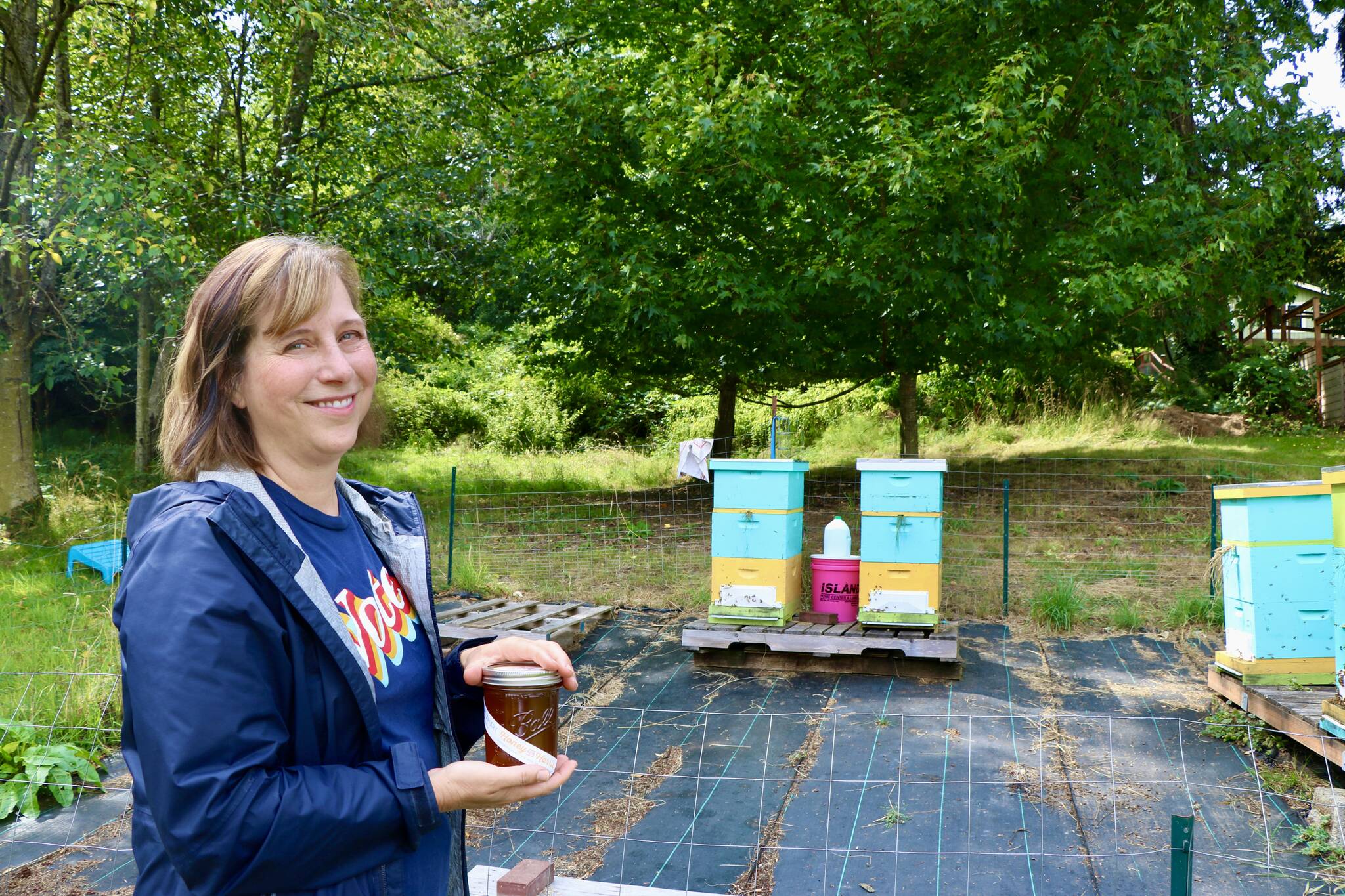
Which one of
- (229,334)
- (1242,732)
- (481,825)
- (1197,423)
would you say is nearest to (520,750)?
(229,334)

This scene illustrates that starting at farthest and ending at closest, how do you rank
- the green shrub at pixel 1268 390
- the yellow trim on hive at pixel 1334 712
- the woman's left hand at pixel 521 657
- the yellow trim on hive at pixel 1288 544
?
the green shrub at pixel 1268 390, the yellow trim on hive at pixel 1288 544, the yellow trim on hive at pixel 1334 712, the woman's left hand at pixel 521 657

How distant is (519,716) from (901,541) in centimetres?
482

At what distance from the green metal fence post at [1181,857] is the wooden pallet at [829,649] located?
342cm

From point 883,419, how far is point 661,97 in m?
8.74

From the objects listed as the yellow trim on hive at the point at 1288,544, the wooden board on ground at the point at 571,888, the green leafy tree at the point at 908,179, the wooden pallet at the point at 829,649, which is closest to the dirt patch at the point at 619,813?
the wooden board on ground at the point at 571,888

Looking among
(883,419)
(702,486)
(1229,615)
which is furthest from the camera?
(883,419)

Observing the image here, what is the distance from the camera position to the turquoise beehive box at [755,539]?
595cm

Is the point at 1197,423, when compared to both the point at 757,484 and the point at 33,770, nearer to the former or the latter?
the point at 757,484

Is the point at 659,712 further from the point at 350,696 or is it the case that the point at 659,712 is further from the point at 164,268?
the point at 164,268

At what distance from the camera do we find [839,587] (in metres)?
6.46

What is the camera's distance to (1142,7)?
8750 mm

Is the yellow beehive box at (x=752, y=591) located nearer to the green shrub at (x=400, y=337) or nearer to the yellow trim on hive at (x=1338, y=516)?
the yellow trim on hive at (x=1338, y=516)

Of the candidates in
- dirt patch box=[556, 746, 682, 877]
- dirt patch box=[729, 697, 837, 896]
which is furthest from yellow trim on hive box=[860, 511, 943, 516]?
dirt patch box=[556, 746, 682, 877]

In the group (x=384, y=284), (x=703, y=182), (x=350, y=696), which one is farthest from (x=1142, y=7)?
(x=350, y=696)
